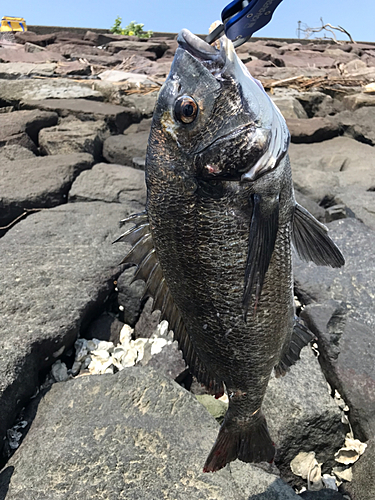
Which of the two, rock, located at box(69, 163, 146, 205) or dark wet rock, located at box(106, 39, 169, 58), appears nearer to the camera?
rock, located at box(69, 163, 146, 205)

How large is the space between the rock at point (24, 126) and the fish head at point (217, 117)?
5.67 meters

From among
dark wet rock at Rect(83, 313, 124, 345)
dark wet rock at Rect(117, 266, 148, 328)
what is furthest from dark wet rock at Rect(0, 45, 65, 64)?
dark wet rock at Rect(83, 313, 124, 345)

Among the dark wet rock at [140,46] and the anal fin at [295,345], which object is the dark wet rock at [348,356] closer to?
the anal fin at [295,345]

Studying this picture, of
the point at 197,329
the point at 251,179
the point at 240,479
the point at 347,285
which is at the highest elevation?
the point at 251,179

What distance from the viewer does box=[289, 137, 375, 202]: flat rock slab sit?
538 centimetres

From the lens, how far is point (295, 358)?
1.67 metres

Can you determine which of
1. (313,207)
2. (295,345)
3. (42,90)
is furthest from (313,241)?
(42,90)

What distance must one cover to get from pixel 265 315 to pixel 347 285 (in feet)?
8.38

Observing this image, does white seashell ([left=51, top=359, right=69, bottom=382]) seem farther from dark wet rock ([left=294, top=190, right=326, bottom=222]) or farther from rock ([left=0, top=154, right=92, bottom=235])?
dark wet rock ([left=294, top=190, right=326, bottom=222])

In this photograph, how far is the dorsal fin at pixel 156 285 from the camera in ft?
4.96

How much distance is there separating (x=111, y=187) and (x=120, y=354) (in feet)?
7.82

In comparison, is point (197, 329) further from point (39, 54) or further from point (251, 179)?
point (39, 54)

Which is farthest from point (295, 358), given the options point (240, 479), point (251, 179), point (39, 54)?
point (39, 54)

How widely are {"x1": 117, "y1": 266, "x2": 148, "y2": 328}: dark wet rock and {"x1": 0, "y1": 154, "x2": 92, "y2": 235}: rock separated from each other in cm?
181
